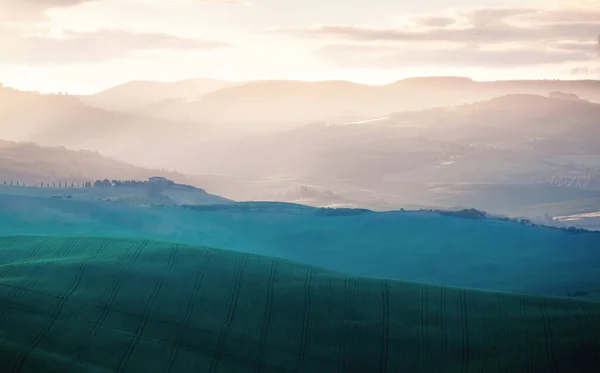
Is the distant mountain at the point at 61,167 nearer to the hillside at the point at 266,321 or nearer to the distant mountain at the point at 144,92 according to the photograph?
the distant mountain at the point at 144,92

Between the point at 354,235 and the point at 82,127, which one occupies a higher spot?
the point at 82,127

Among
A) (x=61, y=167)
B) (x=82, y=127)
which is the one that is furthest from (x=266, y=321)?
(x=82, y=127)

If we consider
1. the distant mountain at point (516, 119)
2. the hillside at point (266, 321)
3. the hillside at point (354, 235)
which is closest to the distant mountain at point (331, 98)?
the distant mountain at point (516, 119)

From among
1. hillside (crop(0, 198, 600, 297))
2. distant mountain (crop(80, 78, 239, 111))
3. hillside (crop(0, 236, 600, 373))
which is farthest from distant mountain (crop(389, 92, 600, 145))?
hillside (crop(0, 236, 600, 373))

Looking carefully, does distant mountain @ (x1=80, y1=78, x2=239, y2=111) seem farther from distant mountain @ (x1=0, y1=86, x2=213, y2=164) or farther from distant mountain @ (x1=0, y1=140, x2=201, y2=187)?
distant mountain @ (x1=0, y1=140, x2=201, y2=187)

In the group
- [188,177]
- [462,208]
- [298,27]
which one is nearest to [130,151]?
[188,177]

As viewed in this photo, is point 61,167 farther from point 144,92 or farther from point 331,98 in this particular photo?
point 331,98
